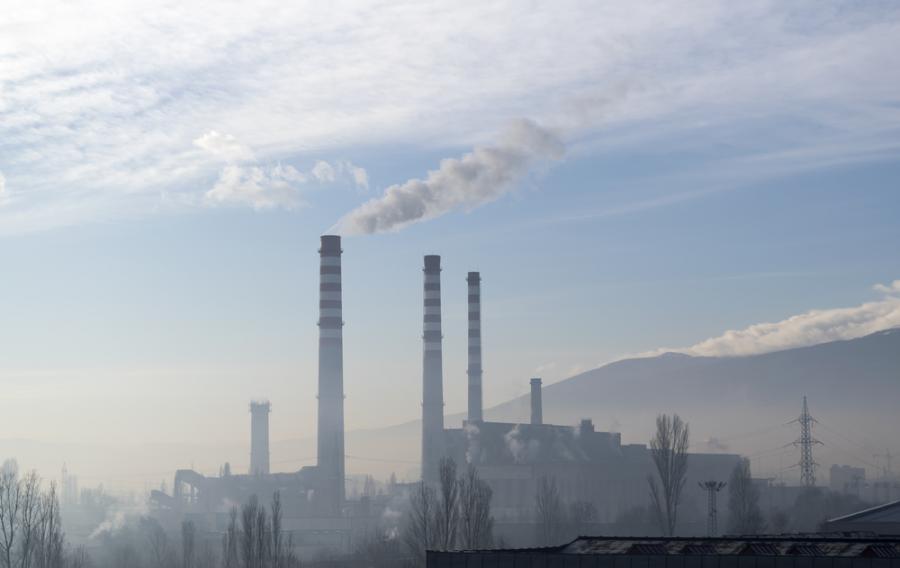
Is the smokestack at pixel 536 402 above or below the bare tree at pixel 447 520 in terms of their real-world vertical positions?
above

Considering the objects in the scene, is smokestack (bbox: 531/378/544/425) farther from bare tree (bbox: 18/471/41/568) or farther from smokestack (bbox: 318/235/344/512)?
bare tree (bbox: 18/471/41/568)

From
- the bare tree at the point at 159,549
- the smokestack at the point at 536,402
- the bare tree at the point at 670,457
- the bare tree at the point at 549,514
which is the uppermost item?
the smokestack at the point at 536,402

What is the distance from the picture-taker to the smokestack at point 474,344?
107m

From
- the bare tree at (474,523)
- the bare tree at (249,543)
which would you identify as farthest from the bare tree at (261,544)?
the bare tree at (474,523)

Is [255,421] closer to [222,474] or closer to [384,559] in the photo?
[222,474]

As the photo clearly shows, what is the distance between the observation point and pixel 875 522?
54156 mm

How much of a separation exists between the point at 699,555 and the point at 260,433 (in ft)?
280

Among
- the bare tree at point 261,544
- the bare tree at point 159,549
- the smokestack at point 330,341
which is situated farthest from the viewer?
the smokestack at point 330,341

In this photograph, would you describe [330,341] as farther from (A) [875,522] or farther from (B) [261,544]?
(A) [875,522]

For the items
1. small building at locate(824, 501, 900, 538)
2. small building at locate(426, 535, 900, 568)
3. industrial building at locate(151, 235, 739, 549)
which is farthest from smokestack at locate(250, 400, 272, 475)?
small building at locate(426, 535, 900, 568)

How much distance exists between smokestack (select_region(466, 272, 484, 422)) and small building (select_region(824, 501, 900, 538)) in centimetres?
5244

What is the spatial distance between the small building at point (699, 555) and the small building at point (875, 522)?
2087 cm

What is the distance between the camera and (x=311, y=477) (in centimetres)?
9650

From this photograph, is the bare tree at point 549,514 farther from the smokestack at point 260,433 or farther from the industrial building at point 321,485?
the smokestack at point 260,433
